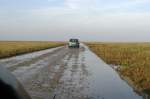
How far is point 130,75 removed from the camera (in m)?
18.0

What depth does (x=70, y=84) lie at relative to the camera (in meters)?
13.7

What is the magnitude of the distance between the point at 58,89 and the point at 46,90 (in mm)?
505

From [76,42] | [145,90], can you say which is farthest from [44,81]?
[76,42]

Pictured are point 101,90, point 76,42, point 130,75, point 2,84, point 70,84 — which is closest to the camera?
point 2,84

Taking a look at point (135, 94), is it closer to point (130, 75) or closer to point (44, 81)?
point (44, 81)

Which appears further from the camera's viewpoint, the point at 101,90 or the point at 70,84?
the point at 70,84

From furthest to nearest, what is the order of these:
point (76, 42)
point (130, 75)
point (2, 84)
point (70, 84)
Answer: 1. point (76, 42)
2. point (130, 75)
3. point (70, 84)
4. point (2, 84)

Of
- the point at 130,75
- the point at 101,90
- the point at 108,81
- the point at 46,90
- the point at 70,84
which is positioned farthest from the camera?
the point at 130,75

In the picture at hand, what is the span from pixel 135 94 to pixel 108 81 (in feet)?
11.1

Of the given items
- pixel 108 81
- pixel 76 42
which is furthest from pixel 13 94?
pixel 76 42

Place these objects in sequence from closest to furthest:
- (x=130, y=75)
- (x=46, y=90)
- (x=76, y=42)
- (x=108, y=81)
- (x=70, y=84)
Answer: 1. (x=46, y=90)
2. (x=70, y=84)
3. (x=108, y=81)
4. (x=130, y=75)
5. (x=76, y=42)

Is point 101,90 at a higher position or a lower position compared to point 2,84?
lower

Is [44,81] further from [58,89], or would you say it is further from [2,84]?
[2,84]

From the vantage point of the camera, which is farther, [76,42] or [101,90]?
[76,42]
